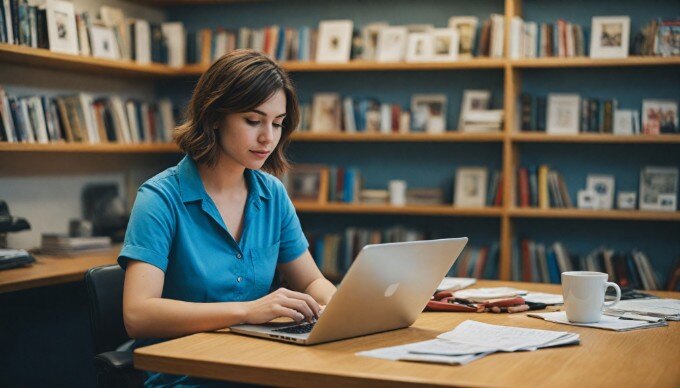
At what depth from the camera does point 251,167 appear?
6.86 ft

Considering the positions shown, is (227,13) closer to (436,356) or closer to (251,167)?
(251,167)

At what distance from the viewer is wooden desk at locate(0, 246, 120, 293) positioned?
312 cm

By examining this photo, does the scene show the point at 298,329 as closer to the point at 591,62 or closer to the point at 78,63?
the point at 78,63

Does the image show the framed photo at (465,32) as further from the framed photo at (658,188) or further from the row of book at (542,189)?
the framed photo at (658,188)

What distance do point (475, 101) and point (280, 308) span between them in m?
3.06

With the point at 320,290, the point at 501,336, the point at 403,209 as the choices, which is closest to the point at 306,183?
the point at 403,209

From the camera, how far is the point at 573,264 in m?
4.49

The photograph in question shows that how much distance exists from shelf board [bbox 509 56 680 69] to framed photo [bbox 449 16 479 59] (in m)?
0.31

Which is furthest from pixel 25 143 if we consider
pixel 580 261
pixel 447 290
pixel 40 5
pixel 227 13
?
pixel 580 261

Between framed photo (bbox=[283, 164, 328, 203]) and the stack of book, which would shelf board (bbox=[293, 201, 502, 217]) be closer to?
framed photo (bbox=[283, 164, 328, 203])

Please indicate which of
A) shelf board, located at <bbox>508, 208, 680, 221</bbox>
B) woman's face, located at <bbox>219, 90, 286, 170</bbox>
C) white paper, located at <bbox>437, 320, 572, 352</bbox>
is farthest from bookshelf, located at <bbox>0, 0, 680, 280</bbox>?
white paper, located at <bbox>437, 320, 572, 352</bbox>

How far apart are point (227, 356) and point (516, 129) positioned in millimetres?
3216

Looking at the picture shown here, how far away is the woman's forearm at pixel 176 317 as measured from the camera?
1776 millimetres

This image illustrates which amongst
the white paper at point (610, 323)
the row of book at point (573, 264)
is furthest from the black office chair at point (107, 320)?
the row of book at point (573, 264)
